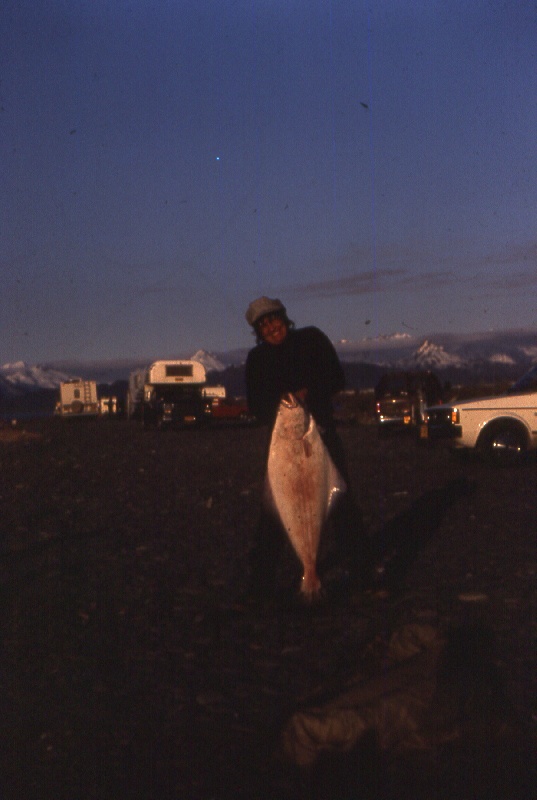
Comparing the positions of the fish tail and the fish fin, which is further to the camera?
the fish tail

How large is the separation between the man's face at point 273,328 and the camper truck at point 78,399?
212 ft

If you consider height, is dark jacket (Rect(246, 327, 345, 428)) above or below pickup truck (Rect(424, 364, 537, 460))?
above

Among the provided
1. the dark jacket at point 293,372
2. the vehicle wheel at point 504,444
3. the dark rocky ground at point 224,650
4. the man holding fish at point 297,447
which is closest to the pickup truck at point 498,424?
the vehicle wheel at point 504,444

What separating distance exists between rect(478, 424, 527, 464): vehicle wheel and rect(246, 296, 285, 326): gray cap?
11452 mm

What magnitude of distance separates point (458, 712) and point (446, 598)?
2439mm

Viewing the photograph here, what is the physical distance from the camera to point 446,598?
589 centimetres

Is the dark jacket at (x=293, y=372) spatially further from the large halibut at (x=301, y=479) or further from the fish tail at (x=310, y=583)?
the fish tail at (x=310, y=583)

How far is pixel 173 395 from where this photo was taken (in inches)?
1592

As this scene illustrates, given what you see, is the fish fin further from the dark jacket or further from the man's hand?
the dark jacket

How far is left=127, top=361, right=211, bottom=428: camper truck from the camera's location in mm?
37969

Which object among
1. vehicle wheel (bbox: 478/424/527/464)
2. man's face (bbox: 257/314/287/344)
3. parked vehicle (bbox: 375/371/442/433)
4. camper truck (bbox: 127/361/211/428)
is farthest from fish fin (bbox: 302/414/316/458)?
camper truck (bbox: 127/361/211/428)

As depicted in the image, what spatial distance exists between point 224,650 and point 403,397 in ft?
71.5

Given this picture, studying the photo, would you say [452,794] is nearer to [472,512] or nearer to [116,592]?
[116,592]

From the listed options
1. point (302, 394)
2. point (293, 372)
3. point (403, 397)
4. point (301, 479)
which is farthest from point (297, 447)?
point (403, 397)
